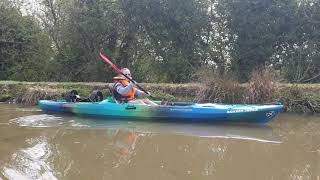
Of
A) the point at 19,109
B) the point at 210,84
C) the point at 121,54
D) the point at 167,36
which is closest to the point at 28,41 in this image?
the point at 121,54

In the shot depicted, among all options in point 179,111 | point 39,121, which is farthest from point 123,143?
point 39,121

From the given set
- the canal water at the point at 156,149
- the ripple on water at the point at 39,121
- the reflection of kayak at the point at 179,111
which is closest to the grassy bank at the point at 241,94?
the canal water at the point at 156,149

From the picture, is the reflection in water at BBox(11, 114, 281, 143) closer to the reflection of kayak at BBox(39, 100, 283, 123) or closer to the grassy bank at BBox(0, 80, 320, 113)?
the reflection of kayak at BBox(39, 100, 283, 123)

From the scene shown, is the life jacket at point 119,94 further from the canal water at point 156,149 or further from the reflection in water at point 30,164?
the reflection in water at point 30,164

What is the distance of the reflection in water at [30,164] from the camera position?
546cm

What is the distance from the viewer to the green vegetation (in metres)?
15.3

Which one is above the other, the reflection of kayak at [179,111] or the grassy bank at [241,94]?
the grassy bank at [241,94]

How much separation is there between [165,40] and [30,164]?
36.3 feet

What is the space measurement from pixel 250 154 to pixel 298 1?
32.6 feet

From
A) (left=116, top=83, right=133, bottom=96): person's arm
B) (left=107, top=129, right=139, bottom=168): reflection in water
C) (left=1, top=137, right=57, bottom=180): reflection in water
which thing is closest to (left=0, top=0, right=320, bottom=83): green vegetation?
(left=116, top=83, right=133, bottom=96): person's arm

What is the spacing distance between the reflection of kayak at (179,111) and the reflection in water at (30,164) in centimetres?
316

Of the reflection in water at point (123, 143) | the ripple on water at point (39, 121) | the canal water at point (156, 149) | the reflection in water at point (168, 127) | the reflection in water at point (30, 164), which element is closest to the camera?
the reflection in water at point (30, 164)

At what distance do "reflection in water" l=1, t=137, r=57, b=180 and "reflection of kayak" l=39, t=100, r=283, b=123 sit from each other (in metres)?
3.16

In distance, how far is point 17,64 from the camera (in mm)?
18422
